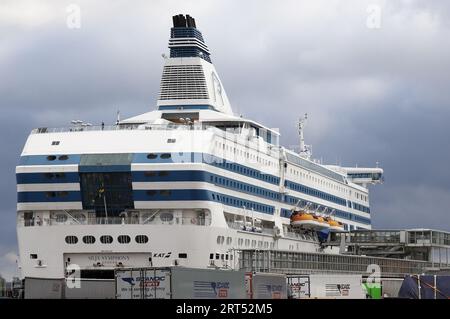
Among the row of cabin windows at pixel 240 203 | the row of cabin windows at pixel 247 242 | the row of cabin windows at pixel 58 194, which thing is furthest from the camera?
the row of cabin windows at pixel 240 203

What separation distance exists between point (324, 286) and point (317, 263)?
2005 centimetres

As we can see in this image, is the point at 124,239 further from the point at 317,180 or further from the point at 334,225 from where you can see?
the point at 334,225

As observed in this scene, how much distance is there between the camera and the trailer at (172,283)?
41906mm

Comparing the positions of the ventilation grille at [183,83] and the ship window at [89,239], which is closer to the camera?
the ship window at [89,239]

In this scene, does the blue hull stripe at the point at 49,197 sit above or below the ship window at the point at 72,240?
above

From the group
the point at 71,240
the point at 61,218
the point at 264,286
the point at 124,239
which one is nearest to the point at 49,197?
the point at 61,218

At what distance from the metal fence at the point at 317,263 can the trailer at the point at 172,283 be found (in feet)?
46.3

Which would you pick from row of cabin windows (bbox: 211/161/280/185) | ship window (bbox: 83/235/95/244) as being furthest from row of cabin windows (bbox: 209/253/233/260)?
ship window (bbox: 83/235/95/244)

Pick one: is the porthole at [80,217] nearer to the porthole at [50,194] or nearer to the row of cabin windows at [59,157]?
the porthole at [50,194]

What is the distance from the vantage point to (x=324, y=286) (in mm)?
52594

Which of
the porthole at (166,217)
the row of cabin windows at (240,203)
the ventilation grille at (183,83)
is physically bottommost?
the porthole at (166,217)

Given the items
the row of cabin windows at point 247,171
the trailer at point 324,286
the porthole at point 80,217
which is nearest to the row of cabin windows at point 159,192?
the row of cabin windows at point 247,171
